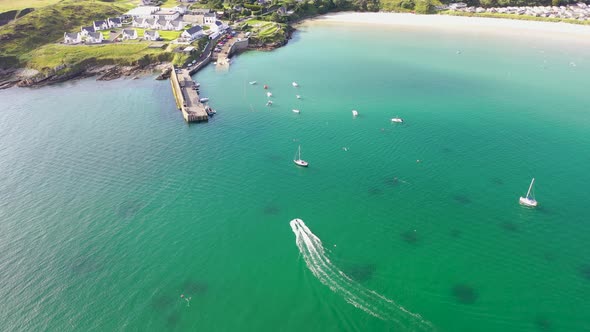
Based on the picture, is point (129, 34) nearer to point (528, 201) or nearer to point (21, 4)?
point (21, 4)

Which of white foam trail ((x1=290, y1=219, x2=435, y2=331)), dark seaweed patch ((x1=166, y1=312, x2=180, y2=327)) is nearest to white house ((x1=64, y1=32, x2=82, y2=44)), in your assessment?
white foam trail ((x1=290, y1=219, x2=435, y2=331))

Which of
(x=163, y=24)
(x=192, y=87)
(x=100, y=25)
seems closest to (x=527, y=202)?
(x=192, y=87)

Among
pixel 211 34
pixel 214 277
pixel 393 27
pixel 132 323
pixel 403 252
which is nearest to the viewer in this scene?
pixel 132 323

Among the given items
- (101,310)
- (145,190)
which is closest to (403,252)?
(101,310)

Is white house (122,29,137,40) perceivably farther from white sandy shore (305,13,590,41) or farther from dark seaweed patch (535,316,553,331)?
dark seaweed patch (535,316,553,331)

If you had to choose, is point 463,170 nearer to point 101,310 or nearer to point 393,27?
point 101,310

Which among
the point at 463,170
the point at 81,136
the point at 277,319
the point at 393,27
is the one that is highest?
the point at 393,27
